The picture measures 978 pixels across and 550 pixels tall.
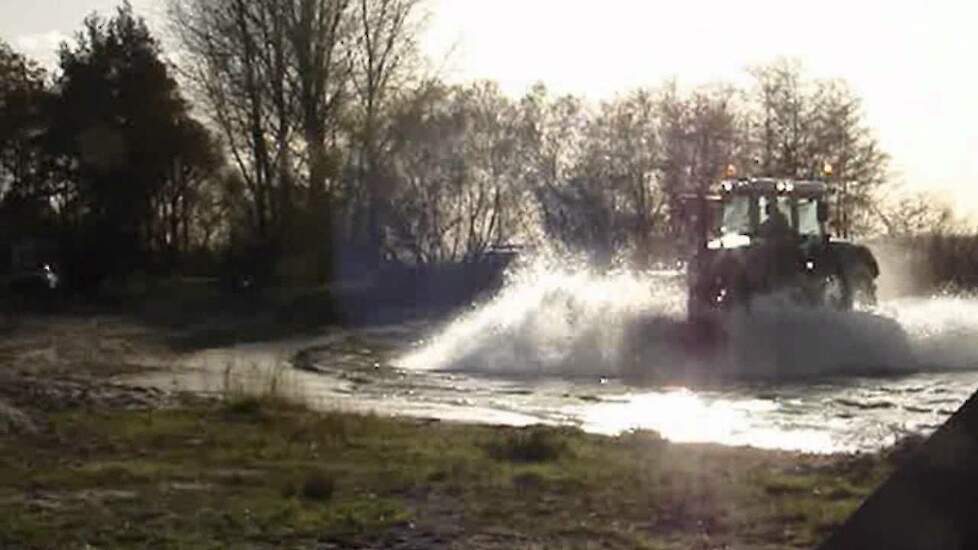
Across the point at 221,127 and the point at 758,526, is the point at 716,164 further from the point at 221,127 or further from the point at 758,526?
the point at 758,526

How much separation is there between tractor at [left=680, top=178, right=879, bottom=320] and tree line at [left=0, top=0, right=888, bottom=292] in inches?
934

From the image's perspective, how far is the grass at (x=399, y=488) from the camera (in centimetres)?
1134

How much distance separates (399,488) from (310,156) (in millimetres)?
47394

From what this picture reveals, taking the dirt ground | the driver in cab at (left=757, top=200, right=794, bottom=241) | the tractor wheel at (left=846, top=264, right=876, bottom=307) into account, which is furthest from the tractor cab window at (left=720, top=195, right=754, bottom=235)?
the dirt ground

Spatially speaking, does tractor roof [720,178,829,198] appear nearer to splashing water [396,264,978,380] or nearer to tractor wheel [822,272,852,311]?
tractor wheel [822,272,852,311]

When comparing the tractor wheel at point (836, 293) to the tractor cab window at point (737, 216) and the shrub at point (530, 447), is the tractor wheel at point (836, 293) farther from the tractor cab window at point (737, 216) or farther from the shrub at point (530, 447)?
the shrub at point (530, 447)

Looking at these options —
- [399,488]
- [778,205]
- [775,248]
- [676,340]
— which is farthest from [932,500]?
[778,205]

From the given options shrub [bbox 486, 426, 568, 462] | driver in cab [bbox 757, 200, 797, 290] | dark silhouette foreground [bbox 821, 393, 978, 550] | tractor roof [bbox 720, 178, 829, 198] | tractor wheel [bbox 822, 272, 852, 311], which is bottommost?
shrub [bbox 486, 426, 568, 462]

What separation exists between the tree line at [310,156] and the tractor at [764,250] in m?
23.7

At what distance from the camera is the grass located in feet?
37.2

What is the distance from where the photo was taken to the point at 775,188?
31.2 metres

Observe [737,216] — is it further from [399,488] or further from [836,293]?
[399,488]

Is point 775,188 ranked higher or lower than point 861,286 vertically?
higher

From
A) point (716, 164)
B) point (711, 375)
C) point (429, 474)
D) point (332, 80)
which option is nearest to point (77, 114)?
point (332, 80)
